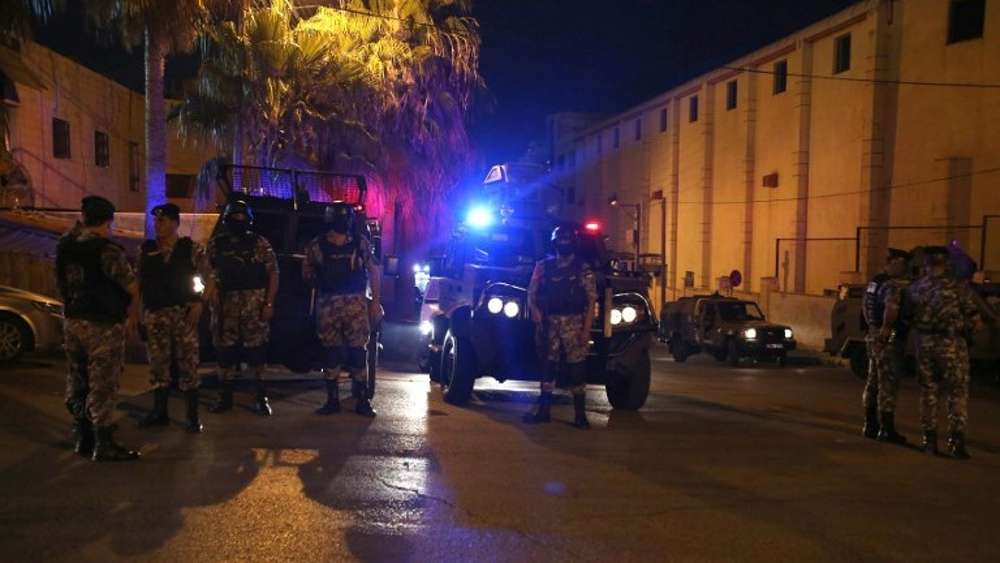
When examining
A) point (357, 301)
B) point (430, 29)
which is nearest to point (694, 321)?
point (430, 29)

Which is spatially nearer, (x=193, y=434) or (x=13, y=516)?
(x=13, y=516)

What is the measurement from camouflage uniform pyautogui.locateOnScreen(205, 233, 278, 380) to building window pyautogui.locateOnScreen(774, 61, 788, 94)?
28.0m

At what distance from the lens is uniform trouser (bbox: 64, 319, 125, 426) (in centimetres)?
612

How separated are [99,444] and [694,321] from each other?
18.0 m

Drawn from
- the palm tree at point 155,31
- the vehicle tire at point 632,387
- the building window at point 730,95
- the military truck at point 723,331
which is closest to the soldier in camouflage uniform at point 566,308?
the vehicle tire at point 632,387

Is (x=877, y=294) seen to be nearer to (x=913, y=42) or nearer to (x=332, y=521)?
(x=332, y=521)

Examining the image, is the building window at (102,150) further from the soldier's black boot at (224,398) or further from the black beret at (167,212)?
the black beret at (167,212)

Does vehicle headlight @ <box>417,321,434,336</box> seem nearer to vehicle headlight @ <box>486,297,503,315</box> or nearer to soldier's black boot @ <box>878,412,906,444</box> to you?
vehicle headlight @ <box>486,297,503,315</box>

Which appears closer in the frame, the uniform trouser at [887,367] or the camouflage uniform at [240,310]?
the camouflage uniform at [240,310]

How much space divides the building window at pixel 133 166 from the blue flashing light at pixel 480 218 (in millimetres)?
20545

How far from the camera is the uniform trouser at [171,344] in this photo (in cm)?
711

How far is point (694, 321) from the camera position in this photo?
73.5 ft

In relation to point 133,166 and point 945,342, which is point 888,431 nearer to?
point 945,342

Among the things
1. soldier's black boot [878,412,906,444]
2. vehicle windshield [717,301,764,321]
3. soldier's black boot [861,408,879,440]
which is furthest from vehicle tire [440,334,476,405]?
vehicle windshield [717,301,764,321]
